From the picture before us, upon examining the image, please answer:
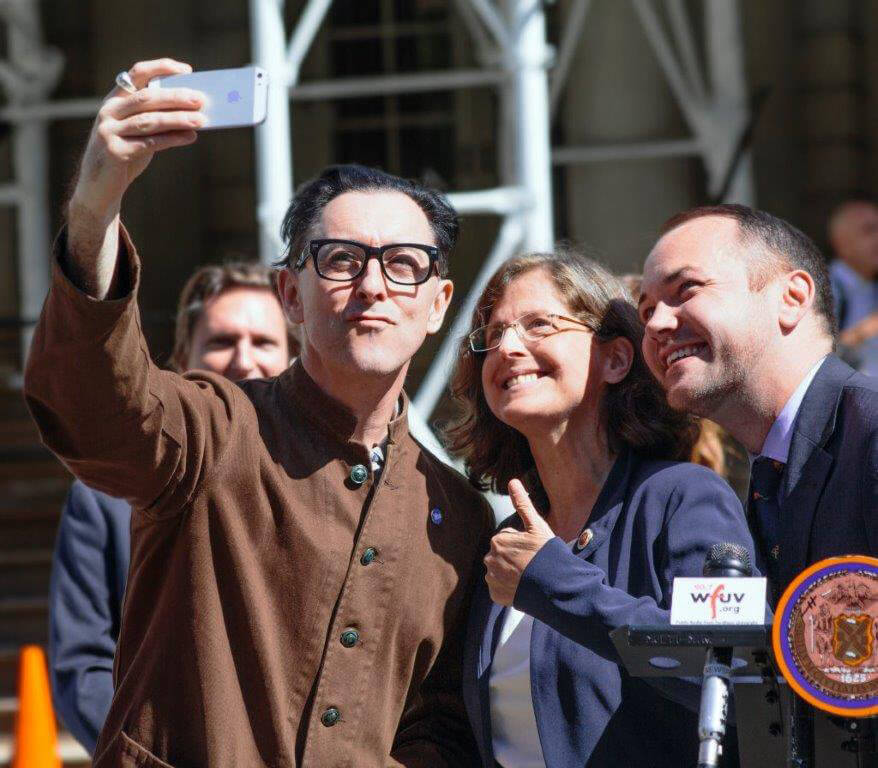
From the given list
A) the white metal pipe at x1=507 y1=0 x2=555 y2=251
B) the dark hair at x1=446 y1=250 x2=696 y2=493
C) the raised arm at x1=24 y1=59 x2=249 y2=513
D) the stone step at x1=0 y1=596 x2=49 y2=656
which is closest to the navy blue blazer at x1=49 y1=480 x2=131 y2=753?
the dark hair at x1=446 y1=250 x2=696 y2=493

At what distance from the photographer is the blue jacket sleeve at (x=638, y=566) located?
2.55 m

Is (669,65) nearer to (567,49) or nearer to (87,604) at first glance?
(567,49)

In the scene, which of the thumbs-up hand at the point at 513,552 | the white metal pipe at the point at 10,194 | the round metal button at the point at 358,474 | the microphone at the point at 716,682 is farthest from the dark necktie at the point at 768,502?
the white metal pipe at the point at 10,194

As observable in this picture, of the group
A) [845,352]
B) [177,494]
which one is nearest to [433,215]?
[177,494]

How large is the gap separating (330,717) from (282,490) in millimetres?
416

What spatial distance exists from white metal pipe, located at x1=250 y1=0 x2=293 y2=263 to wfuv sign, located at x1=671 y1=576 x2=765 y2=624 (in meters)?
3.53

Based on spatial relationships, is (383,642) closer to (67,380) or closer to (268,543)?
(268,543)

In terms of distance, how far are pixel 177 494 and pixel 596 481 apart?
87 centimetres

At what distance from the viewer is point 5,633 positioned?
777 cm

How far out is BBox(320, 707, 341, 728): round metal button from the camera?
270 cm

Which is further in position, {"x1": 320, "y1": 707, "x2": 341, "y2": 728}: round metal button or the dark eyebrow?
the dark eyebrow

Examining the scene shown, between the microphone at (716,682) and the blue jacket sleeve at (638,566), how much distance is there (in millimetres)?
327

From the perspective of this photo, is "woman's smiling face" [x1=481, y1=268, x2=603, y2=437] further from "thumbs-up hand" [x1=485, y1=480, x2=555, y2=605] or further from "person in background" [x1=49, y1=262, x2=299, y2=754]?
"person in background" [x1=49, y1=262, x2=299, y2=754]

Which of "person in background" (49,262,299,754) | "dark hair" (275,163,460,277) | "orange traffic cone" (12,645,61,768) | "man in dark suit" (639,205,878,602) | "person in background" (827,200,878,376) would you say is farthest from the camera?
"person in background" (827,200,878,376)
